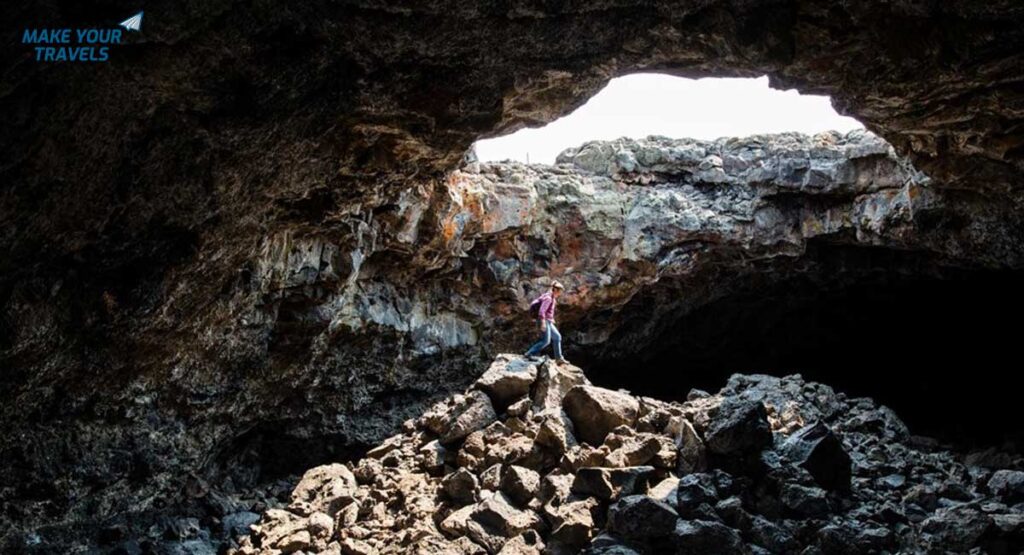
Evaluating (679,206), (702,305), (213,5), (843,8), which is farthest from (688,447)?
(702,305)

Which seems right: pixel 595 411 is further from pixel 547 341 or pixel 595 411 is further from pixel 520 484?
pixel 547 341

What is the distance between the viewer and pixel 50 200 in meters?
5.87

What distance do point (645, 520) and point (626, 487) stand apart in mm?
660

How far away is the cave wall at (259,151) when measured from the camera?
18.5 feet

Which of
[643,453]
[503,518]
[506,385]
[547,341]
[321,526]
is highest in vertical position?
[547,341]

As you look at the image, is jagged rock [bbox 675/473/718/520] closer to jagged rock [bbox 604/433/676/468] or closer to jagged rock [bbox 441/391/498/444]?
jagged rock [bbox 604/433/676/468]

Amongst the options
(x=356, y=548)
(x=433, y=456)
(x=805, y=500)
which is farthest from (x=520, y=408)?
(x=805, y=500)

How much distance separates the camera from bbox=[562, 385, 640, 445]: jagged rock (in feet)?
28.1

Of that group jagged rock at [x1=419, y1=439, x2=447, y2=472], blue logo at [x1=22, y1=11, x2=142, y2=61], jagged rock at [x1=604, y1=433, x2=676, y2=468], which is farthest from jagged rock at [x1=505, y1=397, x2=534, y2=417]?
blue logo at [x1=22, y1=11, x2=142, y2=61]

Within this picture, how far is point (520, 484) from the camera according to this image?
301 inches

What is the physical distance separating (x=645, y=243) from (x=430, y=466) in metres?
6.90

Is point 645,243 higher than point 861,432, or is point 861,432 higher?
point 645,243

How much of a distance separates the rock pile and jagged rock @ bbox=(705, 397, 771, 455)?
17mm

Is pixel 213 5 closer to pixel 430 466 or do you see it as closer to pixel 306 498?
pixel 430 466
